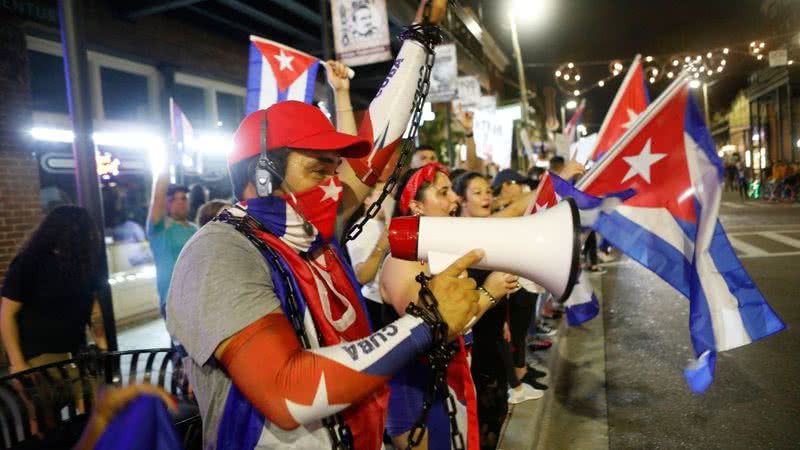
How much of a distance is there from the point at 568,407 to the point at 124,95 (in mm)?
7729

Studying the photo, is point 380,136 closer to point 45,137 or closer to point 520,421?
point 520,421

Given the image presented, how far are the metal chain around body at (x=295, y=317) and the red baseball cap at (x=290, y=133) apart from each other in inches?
9.5

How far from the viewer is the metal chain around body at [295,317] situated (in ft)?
5.04

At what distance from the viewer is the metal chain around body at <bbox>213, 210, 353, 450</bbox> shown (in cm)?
154

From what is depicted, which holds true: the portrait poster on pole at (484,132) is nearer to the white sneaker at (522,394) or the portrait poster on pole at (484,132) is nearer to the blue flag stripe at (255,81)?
the blue flag stripe at (255,81)

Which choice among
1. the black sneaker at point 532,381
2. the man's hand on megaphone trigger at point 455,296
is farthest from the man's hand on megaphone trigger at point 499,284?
the black sneaker at point 532,381

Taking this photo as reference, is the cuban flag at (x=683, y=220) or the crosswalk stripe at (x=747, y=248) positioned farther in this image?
the crosswalk stripe at (x=747, y=248)

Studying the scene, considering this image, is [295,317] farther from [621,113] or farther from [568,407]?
[621,113]

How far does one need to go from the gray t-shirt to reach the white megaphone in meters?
0.46

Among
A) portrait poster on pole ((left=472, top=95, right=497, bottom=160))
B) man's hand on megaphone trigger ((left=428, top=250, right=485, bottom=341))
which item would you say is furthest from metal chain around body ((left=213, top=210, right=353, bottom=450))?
portrait poster on pole ((left=472, top=95, right=497, bottom=160))

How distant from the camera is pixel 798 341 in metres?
5.56

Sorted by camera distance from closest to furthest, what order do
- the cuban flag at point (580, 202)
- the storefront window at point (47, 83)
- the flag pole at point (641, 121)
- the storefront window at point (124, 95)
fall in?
the flag pole at point (641, 121) → the cuban flag at point (580, 202) → the storefront window at point (47, 83) → the storefront window at point (124, 95)

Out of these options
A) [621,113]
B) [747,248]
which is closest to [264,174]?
[621,113]

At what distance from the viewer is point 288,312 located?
1.53 meters
